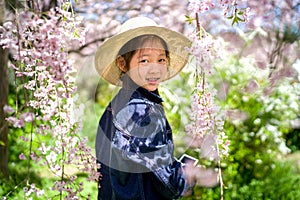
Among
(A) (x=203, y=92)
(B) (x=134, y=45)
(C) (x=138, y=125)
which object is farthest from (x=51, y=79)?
(A) (x=203, y=92)

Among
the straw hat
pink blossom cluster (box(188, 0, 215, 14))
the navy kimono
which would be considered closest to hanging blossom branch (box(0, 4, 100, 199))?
the navy kimono

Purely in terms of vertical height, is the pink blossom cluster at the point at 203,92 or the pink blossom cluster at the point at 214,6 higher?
the pink blossom cluster at the point at 214,6

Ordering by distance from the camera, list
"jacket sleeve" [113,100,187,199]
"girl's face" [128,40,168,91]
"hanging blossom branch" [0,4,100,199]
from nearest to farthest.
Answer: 1. "hanging blossom branch" [0,4,100,199]
2. "jacket sleeve" [113,100,187,199]
3. "girl's face" [128,40,168,91]

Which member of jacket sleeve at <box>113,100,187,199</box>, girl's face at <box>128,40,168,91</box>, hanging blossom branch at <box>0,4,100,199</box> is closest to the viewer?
hanging blossom branch at <box>0,4,100,199</box>

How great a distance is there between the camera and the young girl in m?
1.61

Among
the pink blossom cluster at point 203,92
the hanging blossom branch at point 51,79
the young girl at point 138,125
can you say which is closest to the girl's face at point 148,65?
the young girl at point 138,125

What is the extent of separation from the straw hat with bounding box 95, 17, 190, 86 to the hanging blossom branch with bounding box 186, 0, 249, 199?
0.41 feet

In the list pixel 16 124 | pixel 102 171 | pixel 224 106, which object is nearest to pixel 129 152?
pixel 102 171

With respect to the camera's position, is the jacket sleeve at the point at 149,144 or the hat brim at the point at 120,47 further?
the hat brim at the point at 120,47

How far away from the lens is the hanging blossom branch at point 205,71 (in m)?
1.65

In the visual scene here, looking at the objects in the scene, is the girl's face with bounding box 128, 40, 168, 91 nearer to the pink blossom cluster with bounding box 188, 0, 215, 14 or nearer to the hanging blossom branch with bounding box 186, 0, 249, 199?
the hanging blossom branch with bounding box 186, 0, 249, 199

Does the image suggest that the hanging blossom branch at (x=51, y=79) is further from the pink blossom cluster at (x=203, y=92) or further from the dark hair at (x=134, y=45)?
the pink blossom cluster at (x=203, y=92)

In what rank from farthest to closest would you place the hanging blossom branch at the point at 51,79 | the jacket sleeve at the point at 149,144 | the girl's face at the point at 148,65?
the girl's face at the point at 148,65 → the jacket sleeve at the point at 149,144 → the hanging blossom branch at the point at 51,79

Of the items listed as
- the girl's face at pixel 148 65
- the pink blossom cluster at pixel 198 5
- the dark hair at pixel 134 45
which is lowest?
the girl's face at pixel 148 65
